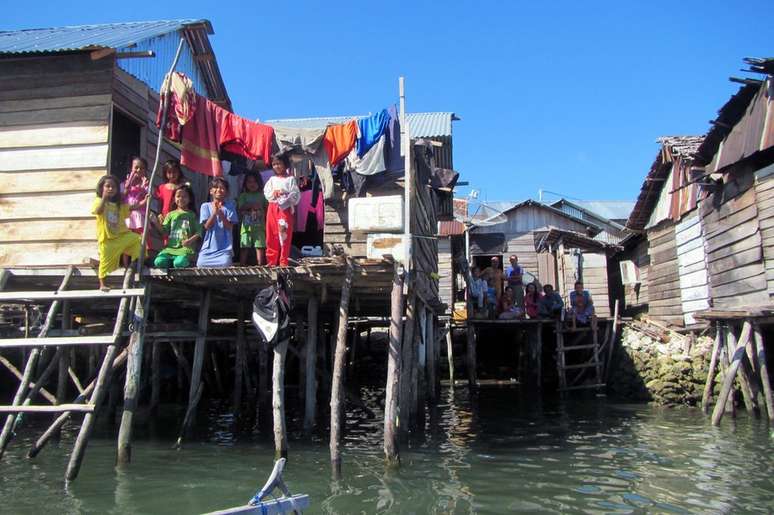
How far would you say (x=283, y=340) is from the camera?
8234 mm

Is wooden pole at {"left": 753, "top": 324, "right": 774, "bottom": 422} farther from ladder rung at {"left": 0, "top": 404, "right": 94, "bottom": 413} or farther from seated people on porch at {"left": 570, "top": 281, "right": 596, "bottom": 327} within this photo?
ladder rung at {"left": 0, "top": 404, "right": 94, "bottom": 413}

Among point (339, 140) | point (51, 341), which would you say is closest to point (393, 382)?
point (339, 140)

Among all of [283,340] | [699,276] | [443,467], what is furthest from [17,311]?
[699,276]

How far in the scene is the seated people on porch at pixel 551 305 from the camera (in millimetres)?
18203

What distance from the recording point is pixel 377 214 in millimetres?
8438

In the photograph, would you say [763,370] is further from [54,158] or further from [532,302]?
[54,158]

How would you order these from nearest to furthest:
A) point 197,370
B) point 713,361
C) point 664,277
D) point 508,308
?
point 197,370, point 713,361, point 664,277, point 508,308

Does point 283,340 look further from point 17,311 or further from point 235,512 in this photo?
point 17,311

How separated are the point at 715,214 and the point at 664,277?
3.73 metres

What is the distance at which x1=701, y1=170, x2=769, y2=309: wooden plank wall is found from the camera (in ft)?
39.4

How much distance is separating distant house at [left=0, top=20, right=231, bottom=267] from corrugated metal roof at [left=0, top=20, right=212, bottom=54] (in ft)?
0.12

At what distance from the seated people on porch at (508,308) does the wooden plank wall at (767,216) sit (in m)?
7.83

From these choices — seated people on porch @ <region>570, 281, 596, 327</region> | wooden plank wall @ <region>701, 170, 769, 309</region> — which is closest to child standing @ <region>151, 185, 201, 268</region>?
wooden plank wall @ <region>701, 170, 769, 309</region>

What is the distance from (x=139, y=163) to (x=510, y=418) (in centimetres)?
910
